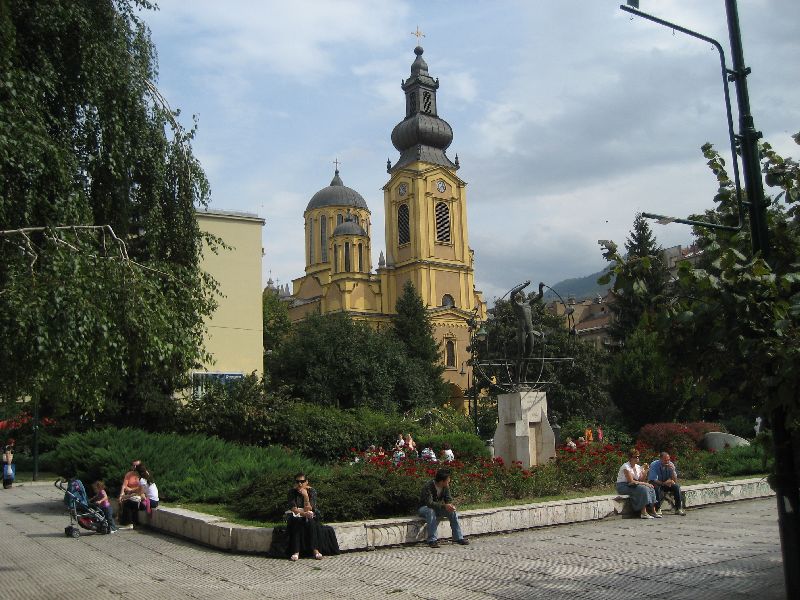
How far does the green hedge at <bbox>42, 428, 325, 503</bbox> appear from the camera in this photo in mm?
14969

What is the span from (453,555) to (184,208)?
6.04m

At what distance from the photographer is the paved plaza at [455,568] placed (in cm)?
809

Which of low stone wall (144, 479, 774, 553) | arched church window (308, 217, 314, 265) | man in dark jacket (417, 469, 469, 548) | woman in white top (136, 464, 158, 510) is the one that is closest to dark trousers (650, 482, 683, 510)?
low stone wall (144, 479, 774, 553)

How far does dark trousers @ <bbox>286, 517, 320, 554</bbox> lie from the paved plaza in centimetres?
24

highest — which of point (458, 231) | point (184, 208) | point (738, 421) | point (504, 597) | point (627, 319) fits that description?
point (458, 231)

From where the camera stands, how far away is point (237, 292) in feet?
104

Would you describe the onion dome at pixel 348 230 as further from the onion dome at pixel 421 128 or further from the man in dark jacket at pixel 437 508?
the man in dark jacket at pixel 437 508

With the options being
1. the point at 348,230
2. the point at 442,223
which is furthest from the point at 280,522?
the point at 348,230

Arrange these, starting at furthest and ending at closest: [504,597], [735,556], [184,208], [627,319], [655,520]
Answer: [627,319]
[655,520]
[184,208]
[735,556]
[504,597]

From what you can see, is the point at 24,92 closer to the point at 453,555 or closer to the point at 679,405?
the point at 453,555

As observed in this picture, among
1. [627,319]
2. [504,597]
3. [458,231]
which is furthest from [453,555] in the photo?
[458,231]

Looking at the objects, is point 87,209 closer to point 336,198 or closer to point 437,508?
point 437,508

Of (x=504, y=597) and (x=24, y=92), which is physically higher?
(x=24, y=92)

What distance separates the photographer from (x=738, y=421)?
110 feet
